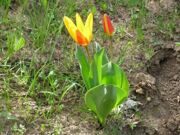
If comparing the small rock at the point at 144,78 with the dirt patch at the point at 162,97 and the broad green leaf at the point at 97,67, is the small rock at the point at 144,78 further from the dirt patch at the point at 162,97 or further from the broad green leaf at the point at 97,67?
the broad green leaf at the point at 97,67

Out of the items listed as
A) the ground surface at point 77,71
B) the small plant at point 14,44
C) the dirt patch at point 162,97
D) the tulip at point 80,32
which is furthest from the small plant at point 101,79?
the small plant at point 14,44

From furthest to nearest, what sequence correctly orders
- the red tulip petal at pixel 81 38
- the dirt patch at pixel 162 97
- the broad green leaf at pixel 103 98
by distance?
the dirt patch at pixel 162 97
the broad green leaf at pixel 103 98
the red tulip petal at pixel 81 38

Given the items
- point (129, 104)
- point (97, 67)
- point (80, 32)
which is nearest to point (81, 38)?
point (80, 32)

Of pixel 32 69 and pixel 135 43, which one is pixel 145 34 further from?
pixel 32 69

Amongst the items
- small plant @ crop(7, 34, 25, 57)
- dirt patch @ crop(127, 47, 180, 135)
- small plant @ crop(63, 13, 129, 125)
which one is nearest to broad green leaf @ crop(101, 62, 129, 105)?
small plant @ crop(63, 13, 129, 125)

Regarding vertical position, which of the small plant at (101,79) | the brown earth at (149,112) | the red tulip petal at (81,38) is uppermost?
the red tulip petal at (81,38)

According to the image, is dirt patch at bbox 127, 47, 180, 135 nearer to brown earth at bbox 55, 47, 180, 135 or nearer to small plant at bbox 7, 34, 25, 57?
brown earth at bbox 55, 47, 180, 135

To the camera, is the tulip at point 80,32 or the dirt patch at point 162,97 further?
the dirt patch at point 162,97

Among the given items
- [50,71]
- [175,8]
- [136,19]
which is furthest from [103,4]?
[50,71]
